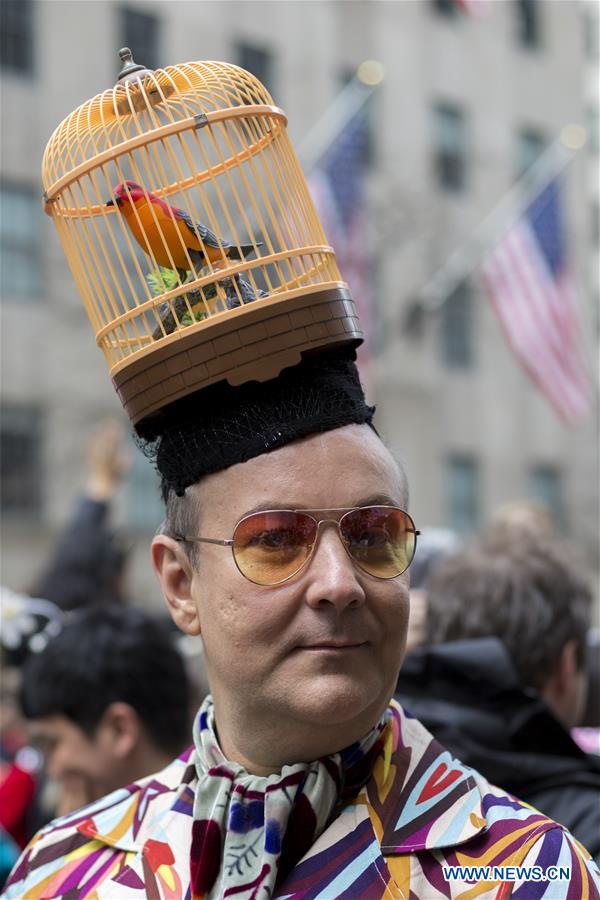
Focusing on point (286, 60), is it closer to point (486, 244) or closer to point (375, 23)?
point (375, 23)

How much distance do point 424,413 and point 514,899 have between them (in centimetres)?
Result: 2088

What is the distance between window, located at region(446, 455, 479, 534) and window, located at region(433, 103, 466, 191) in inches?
202

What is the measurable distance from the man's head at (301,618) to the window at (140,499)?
1639 centimetres

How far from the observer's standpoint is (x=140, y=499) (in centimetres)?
1883

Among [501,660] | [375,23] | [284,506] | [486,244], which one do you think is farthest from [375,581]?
[375,23]

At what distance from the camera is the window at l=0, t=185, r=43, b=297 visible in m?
17.8

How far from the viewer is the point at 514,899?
6.57 ft

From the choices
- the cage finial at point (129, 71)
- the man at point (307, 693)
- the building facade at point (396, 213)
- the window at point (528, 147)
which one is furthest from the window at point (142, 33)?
the man at point (307, 693)

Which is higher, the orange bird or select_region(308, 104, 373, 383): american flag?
select_region(308, 104, 373, 383): american flag

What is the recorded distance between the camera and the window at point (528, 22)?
84.3ft

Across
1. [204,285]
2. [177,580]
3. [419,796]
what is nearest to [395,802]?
[419,796]

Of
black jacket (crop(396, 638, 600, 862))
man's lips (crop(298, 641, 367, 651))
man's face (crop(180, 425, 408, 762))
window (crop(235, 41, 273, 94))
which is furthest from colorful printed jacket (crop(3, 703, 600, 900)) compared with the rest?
window (crop(235, 41, 273, 94))

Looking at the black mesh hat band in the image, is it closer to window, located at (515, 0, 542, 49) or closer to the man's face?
the man's face

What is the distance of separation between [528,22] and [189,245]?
25.5 meters
